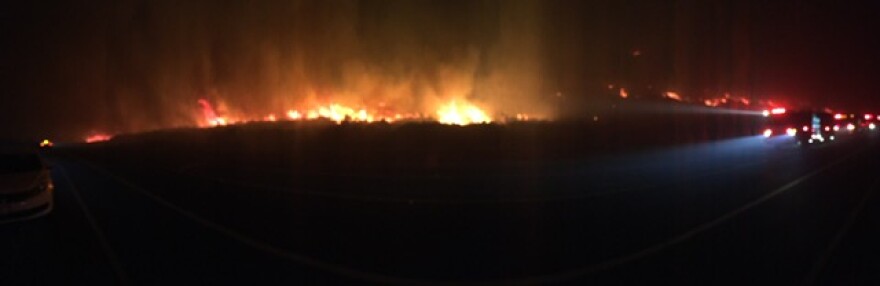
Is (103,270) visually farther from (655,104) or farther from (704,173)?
(655,104)

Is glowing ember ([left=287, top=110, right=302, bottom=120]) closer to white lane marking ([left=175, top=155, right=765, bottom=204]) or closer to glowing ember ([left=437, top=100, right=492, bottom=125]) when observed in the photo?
glowing ember ([left=437, top=100, right=492, bottom=125])

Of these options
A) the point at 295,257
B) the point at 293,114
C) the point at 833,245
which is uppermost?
the point at 293,114

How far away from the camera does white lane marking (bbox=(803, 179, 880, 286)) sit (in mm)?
6793

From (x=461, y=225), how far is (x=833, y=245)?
4.92 m

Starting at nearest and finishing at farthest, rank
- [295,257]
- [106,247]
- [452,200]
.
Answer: [295,257], [106,247], [452,200]

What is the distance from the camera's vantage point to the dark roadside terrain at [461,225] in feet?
23.3

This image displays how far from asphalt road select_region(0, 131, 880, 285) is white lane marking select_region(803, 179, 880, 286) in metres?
0.04

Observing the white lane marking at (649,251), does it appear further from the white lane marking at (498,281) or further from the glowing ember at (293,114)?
the glowing ember at (293,114)

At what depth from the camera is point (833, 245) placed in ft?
27.9

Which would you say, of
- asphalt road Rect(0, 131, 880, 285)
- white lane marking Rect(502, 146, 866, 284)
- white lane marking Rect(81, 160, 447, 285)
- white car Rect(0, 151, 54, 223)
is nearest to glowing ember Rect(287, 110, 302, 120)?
asphalt road Rect(0, 131, 880, 285)

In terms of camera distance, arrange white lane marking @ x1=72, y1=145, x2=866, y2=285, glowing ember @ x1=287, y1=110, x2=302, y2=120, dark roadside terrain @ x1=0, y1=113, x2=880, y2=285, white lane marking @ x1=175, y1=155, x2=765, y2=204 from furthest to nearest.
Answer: glowing ember @ x1=287, y1=110, x2=302, y2=120, white lane marking @ x1=175, y1=155, x2=765, y2=204, dark roadside terrain @ x1=0, y1=113, x2=880, y2=285, white lane marking @ x1=72, y1=145, x2=866, y2=285

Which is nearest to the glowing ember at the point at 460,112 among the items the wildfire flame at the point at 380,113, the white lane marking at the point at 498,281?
the wildfire flame at the point at 380,113

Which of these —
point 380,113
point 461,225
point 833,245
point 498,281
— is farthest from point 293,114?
point 498,281

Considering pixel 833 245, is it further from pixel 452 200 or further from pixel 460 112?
pixel 460 112
